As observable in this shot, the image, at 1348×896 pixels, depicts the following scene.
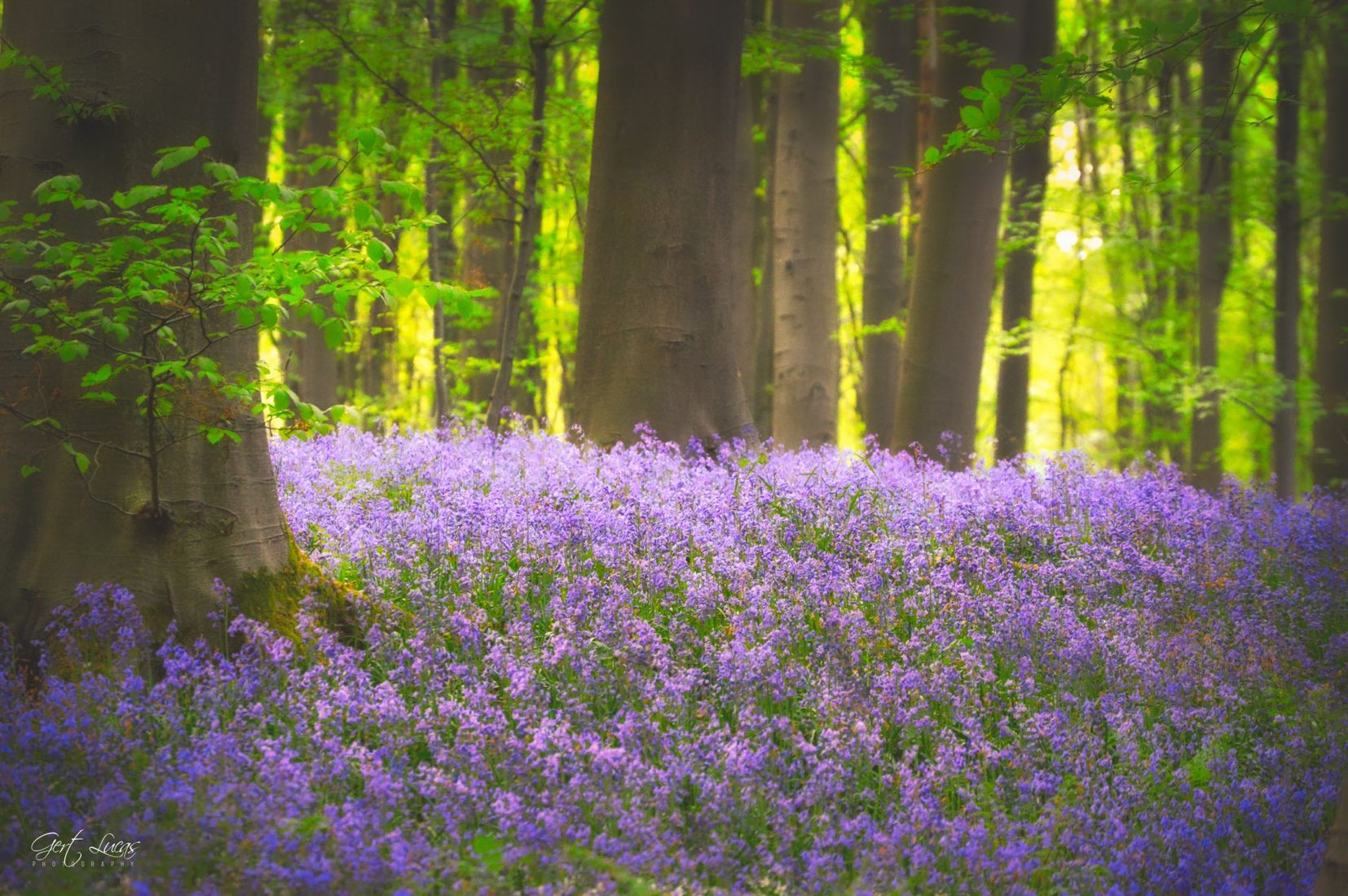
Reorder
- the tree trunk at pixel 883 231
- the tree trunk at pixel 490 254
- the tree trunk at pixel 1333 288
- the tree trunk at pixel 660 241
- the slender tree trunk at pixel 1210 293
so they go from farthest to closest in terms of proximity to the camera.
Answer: the slender tree trunk at pixel 1210 293, the tree trunk at pixel 883 231, the tree trunk at pixel 490 254, the tree trunk at pixel 1333 288, the tree trunk at pixel 660 241

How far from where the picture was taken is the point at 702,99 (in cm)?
862

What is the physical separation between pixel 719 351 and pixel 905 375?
10.7 ft

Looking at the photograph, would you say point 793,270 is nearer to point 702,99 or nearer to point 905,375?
point 905,375

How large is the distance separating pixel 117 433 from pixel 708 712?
2.69m

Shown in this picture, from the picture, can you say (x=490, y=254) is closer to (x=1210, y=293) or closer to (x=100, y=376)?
(x=1210, y=293)

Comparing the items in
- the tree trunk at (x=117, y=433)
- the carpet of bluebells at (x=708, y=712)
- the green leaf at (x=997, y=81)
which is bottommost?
the carpet of bluebells at (x=708, y=712)

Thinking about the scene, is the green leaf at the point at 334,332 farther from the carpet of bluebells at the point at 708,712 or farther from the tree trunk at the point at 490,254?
the tree trunk at the point at 490,254

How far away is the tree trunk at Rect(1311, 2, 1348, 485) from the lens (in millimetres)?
12945

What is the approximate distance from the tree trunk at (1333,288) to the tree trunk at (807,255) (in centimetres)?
603

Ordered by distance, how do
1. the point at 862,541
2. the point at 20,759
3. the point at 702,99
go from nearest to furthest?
1. the point at 20,759
2. the point at 862,541
3. the point at 702,99

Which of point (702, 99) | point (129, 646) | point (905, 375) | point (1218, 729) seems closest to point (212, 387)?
point (129, 646)

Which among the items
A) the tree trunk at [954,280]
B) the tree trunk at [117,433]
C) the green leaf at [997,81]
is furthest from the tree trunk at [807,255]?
the tree trunk at [117,433]

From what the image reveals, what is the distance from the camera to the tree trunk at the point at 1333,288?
42.5ft

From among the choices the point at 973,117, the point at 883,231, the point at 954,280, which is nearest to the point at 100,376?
the point at 973,117
